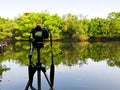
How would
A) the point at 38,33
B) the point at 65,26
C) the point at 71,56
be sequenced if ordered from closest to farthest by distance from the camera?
the point at 38,33 → the point at 71,56 → the point at 65,26

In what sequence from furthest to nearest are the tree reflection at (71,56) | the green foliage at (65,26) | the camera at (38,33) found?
the green foliage at (65,26)
the tree reflection at (71,56)
the camera at (38,33)

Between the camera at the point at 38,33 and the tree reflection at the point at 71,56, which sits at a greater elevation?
the camera at the point at 38,33

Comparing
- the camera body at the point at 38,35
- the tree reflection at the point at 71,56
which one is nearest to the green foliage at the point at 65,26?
the tree reflection at the point at 71,56

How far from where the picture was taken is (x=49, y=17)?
49.0 m

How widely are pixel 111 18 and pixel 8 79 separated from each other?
1616 inches

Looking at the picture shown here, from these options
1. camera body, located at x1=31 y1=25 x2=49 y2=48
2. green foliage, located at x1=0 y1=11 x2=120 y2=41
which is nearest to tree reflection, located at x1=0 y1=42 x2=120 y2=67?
Answer: camera body, located at x1=31 y1=25 x2=49 y2=48

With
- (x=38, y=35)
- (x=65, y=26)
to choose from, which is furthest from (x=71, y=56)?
(x=65, y=26)

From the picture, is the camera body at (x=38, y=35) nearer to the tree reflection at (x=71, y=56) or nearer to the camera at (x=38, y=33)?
the camera at (x=38, y=33)

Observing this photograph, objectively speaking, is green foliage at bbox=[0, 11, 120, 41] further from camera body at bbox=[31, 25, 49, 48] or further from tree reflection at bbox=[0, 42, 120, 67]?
camera body at bbox=[31, 25, 49, 48]

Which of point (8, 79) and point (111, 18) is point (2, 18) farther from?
point (8, 79)

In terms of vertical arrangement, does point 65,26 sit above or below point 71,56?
above

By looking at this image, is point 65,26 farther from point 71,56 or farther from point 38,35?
point 38,35

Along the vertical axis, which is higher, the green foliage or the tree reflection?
the green foliage

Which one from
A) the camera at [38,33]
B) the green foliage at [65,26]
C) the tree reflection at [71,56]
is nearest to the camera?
the camera at [38,33]
